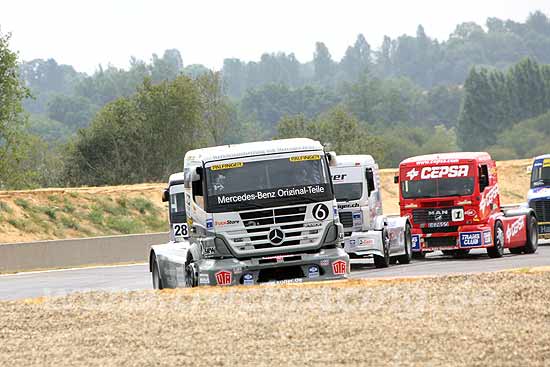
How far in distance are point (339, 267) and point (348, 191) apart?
28.8 feet

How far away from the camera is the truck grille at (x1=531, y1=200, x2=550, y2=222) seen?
34.2 metres

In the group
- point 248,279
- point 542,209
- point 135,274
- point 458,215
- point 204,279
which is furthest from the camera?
point 542,209

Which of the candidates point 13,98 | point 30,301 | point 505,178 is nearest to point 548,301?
point 30,301

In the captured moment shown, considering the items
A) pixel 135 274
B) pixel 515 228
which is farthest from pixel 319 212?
pixel 135 274

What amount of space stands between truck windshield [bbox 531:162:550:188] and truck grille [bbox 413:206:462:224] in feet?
18.5

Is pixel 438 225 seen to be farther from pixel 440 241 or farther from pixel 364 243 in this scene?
pixel 364 243

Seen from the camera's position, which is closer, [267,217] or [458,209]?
[267,217]

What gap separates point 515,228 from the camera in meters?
31.2

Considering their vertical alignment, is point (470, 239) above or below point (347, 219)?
below

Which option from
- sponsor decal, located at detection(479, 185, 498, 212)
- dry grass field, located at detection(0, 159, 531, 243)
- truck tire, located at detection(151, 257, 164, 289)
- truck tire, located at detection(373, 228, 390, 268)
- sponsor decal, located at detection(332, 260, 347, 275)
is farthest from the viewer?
dry grass field, located at detection(0, 159, 531, 243)

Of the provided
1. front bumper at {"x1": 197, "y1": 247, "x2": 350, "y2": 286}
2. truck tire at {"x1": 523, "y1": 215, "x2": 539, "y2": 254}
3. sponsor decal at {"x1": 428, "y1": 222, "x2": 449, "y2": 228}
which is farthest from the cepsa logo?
front bumper at {"x1": 197, "y1": 247, "x2": 350, "y2": 286}

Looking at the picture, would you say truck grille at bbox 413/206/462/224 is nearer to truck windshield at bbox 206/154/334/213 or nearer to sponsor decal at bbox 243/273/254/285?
truck windshield at bbox 206/154/334/213

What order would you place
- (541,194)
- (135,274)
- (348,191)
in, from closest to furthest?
(348,191) → (135,274) → (541,194)

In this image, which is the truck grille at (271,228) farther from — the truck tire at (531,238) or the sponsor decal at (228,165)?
the truck tire at (531,238)
